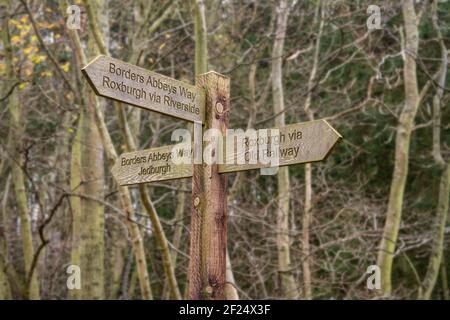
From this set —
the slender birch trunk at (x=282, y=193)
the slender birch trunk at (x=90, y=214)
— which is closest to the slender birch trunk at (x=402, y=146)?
the slender birch trunk at (x=282, y=193)

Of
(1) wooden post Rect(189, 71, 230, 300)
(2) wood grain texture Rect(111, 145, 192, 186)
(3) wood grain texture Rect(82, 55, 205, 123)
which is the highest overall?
(3) wood grain texture Rect(82, 55, 205, 123)

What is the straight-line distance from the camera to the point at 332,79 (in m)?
13.1

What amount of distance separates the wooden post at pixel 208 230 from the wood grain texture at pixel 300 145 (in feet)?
0.36

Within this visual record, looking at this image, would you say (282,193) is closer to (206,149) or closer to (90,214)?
(90,214)

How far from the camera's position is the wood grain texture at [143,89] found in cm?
302

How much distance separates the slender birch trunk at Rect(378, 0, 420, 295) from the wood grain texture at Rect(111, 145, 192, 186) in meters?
6.14

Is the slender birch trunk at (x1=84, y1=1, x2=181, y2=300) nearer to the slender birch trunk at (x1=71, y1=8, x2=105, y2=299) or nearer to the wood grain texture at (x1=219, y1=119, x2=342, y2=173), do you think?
the slender birch trunk at (x1=71, y1=8, x2=105, y2=299)

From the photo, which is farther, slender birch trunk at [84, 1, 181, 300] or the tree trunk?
the tree trunk

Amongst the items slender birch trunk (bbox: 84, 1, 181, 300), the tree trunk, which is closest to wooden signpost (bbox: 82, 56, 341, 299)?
slender birch trunk (bbox: 84, 1, 181, 300)

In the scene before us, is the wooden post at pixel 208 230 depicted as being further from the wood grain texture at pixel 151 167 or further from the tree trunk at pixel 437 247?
the tree trunk at pixel 437 247

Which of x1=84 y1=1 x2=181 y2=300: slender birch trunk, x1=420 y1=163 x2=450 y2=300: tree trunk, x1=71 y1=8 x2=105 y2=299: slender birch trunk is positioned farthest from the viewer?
x1=420 y1=163 x2=450 y2=300: tree trunk

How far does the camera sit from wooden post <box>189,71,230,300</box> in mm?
3307

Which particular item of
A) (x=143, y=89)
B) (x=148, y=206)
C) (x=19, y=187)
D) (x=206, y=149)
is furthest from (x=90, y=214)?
(x=143, y=89)
